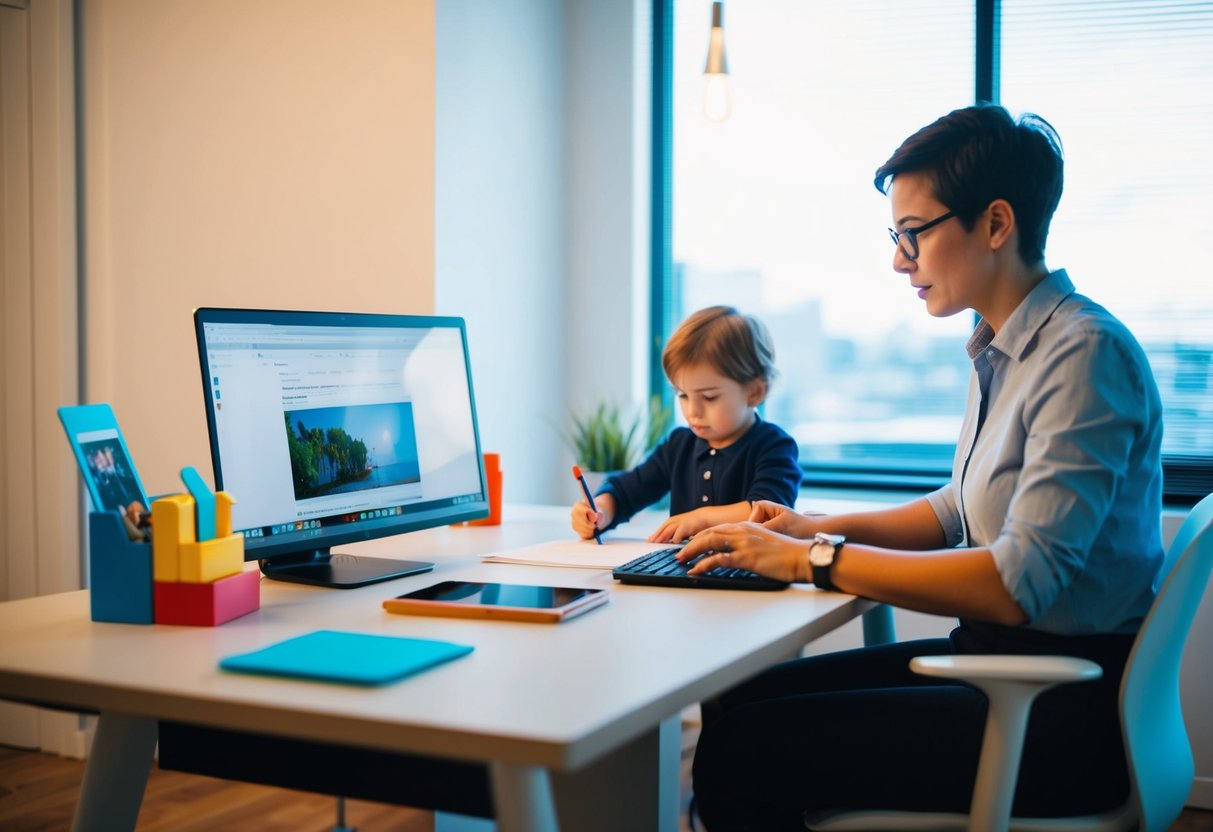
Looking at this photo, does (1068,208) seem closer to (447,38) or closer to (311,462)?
(447,38)

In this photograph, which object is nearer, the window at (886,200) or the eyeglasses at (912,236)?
the eyeglasses at (912,236)

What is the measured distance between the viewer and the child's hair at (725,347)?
88.7 inches

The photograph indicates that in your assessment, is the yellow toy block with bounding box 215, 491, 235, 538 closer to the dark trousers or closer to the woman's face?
the dark trousers

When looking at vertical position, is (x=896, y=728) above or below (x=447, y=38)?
below

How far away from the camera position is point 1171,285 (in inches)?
119

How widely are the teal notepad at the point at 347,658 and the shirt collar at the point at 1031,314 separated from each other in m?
0.89

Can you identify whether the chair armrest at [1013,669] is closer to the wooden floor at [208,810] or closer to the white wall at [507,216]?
the wooden floor at [208,810]

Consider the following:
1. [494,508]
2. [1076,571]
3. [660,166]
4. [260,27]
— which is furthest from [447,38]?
[1076,571]

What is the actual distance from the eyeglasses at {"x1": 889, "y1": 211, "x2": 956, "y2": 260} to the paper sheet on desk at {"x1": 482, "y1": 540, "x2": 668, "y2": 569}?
0.65 metres

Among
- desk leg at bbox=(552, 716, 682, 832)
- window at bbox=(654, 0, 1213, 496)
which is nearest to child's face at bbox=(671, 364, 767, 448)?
window at bbox=(654, 0, 1213, 496)

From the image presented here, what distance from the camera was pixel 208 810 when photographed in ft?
8.87

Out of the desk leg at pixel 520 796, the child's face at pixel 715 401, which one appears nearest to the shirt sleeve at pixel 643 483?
the child's face at pixel 715 401

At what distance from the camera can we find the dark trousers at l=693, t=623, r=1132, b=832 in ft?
4.53

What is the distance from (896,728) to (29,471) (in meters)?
2.66
